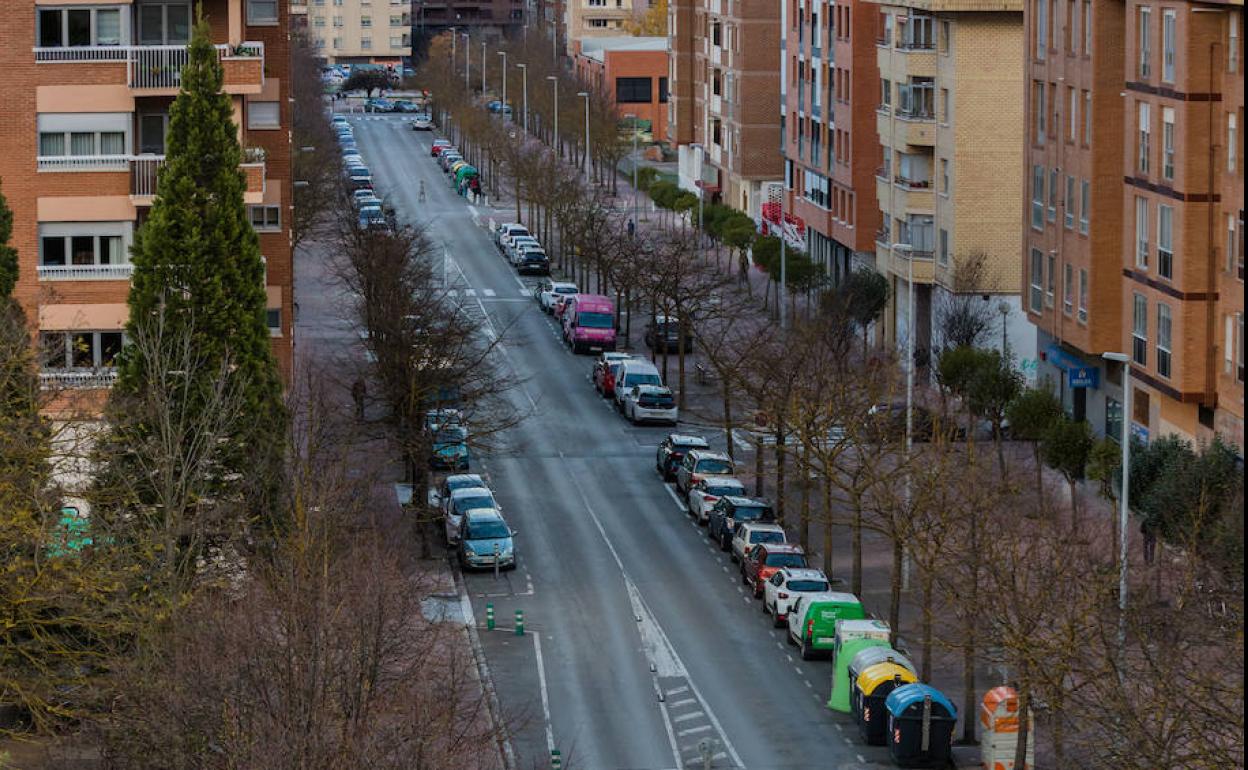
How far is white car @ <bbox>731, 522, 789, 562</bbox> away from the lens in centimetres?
6144

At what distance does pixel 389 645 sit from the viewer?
3778 cm

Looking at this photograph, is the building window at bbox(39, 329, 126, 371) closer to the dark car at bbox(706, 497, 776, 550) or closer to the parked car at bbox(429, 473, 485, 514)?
the parked car at bbox(429, 473, 485, 514)

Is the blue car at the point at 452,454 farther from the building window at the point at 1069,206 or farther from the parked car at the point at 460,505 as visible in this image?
the building window at the point at 1069,206

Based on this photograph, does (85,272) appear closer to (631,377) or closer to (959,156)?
(631,377)

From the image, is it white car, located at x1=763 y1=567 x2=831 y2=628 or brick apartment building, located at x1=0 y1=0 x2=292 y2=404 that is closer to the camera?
white car, located at x1=763 y1=567 x2=831 y2=628

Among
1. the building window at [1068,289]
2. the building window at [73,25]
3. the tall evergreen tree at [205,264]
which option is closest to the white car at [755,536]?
the tall evergreen tree at [205,264]

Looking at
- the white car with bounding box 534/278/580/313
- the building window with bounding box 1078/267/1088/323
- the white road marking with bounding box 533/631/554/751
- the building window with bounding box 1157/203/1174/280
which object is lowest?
the white road marking with bounding box 533/631/554/751

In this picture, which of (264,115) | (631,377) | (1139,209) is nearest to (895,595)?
(1139,209)

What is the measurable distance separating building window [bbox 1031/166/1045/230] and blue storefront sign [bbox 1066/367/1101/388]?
513 cm

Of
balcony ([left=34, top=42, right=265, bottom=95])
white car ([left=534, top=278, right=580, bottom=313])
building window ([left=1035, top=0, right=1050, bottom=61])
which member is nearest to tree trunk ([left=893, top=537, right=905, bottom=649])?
balcony ([left=34, top=42, right=265, bottom=95])

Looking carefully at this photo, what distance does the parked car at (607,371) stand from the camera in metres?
83.6

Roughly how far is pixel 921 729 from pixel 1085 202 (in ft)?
91.6

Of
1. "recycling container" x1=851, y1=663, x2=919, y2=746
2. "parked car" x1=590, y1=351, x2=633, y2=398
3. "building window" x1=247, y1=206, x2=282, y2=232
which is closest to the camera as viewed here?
"recycling container" x1=851, y1=663, x2=919, y2=746

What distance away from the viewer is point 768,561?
59.1 m
